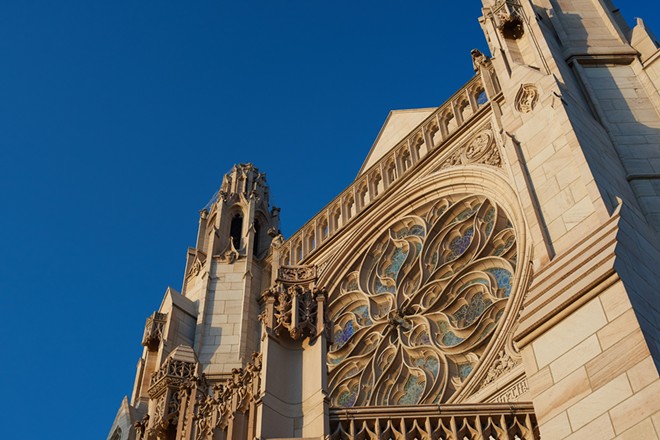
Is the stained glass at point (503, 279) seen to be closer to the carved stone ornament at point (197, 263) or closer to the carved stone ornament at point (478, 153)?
the carved stone ornament at point (478, 153)

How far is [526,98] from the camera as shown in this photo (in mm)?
11203

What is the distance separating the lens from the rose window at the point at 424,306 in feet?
42.8

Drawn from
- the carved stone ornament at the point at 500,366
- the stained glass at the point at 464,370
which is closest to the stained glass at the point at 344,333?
the stained glass at the point at 464,370

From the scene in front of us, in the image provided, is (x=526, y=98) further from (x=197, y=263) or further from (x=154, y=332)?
(x=197, y=263)

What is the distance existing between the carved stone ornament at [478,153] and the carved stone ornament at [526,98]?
10.3 ft

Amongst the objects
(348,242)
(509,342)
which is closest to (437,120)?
(348,242)

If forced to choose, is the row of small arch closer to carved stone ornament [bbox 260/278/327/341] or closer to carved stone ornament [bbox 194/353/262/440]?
carved stone ornament [bbox 260/278/327/341]

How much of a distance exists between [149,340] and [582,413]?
11.1m

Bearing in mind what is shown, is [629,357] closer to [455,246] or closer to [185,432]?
[185,432]

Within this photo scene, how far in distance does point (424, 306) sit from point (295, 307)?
5.87 m

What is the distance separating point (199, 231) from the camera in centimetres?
2050

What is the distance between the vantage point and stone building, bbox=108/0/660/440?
304 inches

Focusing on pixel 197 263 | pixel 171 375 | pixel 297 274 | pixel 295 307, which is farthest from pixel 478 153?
pixel 295 307

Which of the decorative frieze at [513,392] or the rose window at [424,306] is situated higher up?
the rose window at [424,306]
